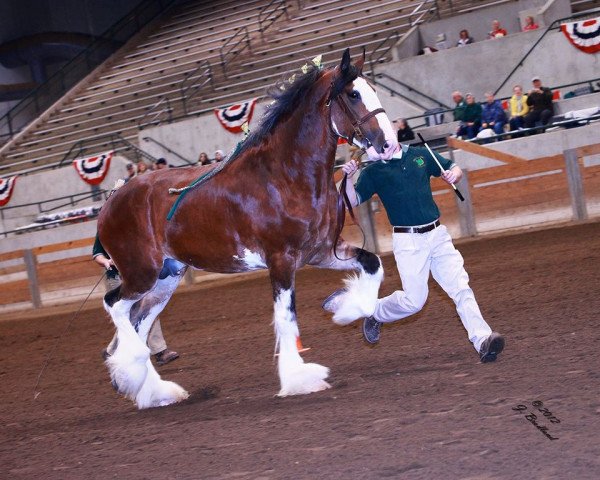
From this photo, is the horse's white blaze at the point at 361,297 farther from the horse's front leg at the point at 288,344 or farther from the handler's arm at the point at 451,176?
the handler's arm at the point at 451,176

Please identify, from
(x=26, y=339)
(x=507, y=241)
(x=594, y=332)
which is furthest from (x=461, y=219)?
(x=594, y=332)

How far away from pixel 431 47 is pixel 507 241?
9.56m

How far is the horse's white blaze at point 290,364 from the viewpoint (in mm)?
6184

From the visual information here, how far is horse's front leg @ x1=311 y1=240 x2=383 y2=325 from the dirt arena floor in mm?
472

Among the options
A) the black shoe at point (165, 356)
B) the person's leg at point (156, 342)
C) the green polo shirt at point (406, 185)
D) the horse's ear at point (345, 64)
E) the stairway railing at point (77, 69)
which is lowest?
the black shoe at point (165, 356)

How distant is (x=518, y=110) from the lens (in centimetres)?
1705

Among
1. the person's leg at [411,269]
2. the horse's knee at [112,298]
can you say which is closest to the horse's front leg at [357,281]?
the person's leg at [411,269]

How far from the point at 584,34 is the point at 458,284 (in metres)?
14.2

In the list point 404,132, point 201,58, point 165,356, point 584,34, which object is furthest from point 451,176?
point 201,58

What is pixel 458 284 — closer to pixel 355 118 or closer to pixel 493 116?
pixel 355 118

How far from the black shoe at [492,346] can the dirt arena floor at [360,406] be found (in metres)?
0.13

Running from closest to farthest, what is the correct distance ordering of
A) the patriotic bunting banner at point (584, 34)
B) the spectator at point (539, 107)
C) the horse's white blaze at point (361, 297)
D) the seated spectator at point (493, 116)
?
1. the horse's white blaze at point (361, 297)
2. the spectator at point (539, 107)
3. the seated spectator at point (493, 116)
4. the patriotic bunting banner at point (584, 34)

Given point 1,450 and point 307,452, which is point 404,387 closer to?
point 307,452

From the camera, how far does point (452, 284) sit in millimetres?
6293
